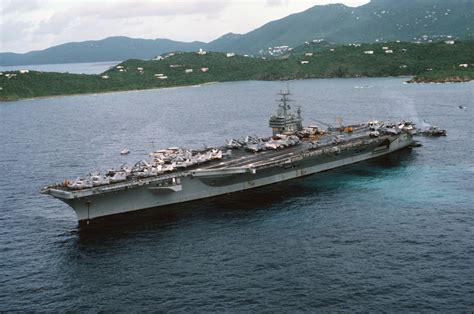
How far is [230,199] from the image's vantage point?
5066 cm

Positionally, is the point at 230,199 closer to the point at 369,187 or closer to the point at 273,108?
the point at 369,187

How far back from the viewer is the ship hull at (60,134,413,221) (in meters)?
44.8

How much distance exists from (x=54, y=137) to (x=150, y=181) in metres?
59.5

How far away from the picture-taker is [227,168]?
163ft

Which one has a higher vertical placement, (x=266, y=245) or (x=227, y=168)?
(x=227, y=168)

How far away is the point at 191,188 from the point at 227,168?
4161mm

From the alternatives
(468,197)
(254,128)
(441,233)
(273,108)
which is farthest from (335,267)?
(273,108)

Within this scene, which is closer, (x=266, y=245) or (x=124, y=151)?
(x=266, y=245)

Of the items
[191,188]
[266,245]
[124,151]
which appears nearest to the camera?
[266,245]

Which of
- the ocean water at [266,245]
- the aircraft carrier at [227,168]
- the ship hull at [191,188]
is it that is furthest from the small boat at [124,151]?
the ship hull at [191,188]

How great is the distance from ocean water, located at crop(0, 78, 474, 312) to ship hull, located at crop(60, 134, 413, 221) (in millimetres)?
1240

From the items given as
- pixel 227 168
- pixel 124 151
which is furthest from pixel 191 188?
pixel 124 151

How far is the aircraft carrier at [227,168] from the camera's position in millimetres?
45094

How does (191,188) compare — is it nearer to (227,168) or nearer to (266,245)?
(227,168)
